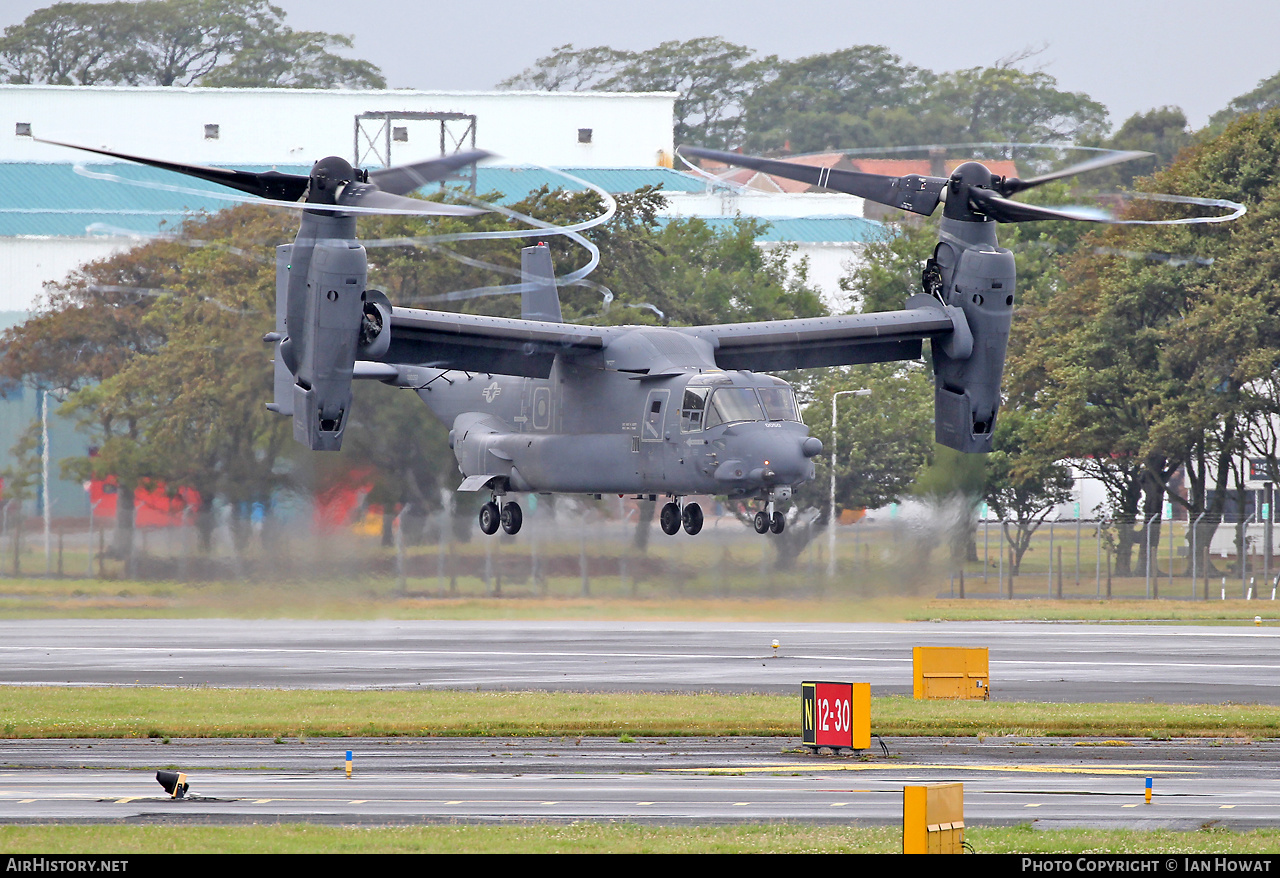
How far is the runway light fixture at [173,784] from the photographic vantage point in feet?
71.3

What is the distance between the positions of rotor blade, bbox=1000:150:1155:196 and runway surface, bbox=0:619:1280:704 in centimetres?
1155

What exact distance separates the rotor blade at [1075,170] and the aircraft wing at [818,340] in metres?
3.33

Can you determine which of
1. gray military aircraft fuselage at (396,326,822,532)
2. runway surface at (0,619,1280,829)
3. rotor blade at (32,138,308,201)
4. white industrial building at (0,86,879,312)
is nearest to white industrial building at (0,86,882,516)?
white industrial building at (0,86,879,312)

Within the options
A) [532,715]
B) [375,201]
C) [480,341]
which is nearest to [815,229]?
[480,341]

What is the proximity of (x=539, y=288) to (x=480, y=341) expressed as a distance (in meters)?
8.53

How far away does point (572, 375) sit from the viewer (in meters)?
41.5

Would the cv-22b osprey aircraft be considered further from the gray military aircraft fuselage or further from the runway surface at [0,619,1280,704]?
the runway surface at [0,619,1280,704]

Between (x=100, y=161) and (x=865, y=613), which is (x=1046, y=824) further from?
(x=100, y=161)

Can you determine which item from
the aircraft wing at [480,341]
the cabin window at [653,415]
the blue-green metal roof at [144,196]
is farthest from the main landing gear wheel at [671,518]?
the blue-green metal roof at [144,196]

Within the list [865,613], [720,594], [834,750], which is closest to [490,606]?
[720,594]

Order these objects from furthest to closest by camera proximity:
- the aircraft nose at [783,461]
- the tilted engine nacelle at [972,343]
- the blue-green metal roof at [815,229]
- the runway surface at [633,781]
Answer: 1. the blue-green metal roof at [815,229]
2. the tilted engine nacelle at [972,343]
3. the aircraft nose at [783,461]
4. the runway surface at [633,781]

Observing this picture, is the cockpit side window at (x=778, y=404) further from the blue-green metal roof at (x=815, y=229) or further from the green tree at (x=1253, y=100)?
the green tree at (x=1253, y=100)

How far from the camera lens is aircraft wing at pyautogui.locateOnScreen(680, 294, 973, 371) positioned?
4022cm

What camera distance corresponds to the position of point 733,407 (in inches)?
1484
